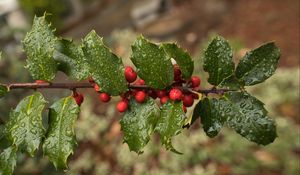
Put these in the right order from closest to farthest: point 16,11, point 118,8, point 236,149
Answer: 1. point 236,149
2. point 16,11
3. point 118,8

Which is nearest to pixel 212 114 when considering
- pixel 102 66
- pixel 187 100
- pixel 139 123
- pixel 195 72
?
pixel 187 100

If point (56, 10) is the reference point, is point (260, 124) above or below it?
below

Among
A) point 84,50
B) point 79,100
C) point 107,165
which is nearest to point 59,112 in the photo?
point 79,100

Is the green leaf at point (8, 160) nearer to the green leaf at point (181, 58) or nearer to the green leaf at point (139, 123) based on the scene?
the green leaf at point (139, 123)

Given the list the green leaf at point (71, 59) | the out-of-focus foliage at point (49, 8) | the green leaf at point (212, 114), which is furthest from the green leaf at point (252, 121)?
the out-of-focus foliage at point (49, 8)

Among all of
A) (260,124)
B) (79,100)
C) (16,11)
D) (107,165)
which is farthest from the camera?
(16,11)

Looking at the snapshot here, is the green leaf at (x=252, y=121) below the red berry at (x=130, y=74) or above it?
below

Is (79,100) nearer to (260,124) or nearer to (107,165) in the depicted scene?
(260,124)
